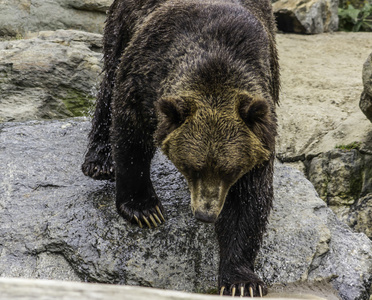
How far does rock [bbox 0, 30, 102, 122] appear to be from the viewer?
8.76m

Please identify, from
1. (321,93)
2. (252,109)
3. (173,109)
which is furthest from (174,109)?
(321,93)

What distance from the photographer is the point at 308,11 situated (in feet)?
44.9

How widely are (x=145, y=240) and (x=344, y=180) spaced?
415 centimetres

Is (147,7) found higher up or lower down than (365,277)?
higher up

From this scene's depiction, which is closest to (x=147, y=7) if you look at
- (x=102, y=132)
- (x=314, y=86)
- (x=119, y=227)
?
(x=102, y=132)

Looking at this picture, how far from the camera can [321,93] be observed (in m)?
10.4

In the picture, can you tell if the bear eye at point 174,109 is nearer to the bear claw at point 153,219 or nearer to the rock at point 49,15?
the bear claw at point 153,219

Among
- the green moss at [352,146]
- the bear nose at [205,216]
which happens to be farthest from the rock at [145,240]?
the green moss at [352,146]

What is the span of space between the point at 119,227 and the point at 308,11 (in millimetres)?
10086

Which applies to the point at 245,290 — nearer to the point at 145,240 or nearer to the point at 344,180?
the point at 145,240

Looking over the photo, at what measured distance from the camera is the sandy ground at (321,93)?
8.88 meters

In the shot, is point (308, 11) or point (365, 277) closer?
point (365, 277)

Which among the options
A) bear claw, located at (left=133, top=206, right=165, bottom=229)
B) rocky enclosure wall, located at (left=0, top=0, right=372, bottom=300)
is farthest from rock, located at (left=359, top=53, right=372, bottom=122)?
bear claw, located at (left=133, top=206, right=165, bottom=229)

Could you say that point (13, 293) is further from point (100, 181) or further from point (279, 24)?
point (279, 24)
